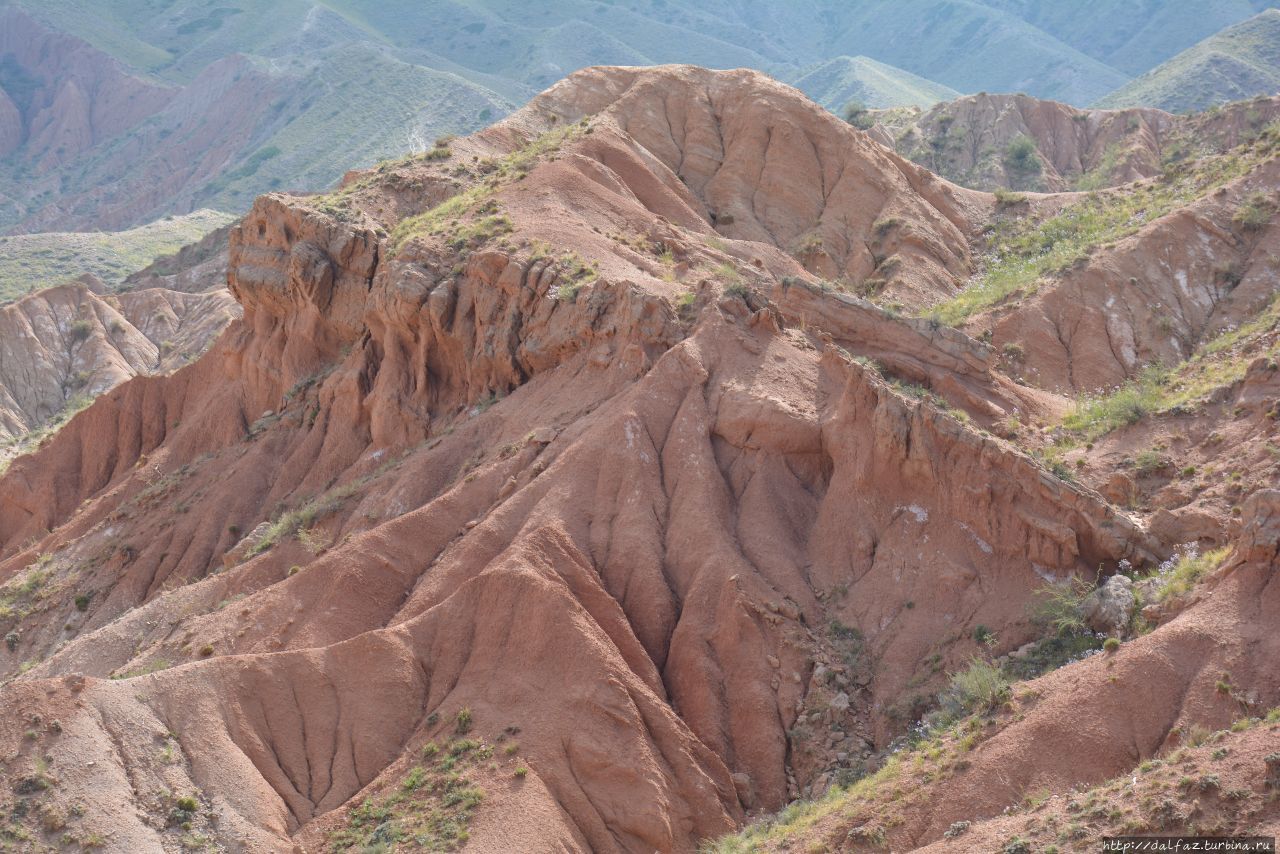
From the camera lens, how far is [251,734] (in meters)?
24.2

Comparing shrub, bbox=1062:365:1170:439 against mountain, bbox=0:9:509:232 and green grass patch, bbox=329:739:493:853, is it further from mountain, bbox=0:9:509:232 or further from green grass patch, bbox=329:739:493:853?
mountain, bbox=0:9:509:232

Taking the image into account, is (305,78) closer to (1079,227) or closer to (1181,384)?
(1079,227)

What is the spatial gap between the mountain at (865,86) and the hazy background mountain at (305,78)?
467 mm

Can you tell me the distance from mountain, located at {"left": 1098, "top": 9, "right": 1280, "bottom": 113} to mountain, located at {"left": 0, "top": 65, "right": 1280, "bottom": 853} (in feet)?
256

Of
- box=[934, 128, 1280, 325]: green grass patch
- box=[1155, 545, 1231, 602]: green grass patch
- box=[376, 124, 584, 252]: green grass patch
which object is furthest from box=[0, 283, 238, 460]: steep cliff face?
box=[1155, 545, 1231, 602]: green grass patch

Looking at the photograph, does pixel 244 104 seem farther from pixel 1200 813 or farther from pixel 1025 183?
pixel 1200 813

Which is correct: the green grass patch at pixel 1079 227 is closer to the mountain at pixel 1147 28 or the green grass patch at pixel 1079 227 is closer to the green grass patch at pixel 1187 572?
the green grass patch at pixel 1187 572

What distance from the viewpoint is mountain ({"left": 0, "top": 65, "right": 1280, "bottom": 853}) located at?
20672 millimetres

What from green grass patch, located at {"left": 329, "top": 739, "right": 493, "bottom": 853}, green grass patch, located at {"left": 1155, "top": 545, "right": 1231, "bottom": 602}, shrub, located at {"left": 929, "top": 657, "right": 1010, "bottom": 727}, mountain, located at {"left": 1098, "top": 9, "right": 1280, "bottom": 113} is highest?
mountain, located at {"left": 1098, "top": 9, "right": 1280, "bottom": 113}

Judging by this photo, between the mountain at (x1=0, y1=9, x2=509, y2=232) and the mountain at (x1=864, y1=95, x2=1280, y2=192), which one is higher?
the mountain at (x1=0, y1=9, x2=509, y2=232)

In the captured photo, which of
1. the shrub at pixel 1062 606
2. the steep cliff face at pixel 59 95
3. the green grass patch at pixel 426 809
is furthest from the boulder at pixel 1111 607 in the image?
the steep cliff face at pixel 59 95

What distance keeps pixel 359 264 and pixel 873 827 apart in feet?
85.8

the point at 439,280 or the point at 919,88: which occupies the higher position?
the point at 919,88

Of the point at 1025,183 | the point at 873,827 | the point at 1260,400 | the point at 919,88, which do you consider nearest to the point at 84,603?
the point at 873,827
